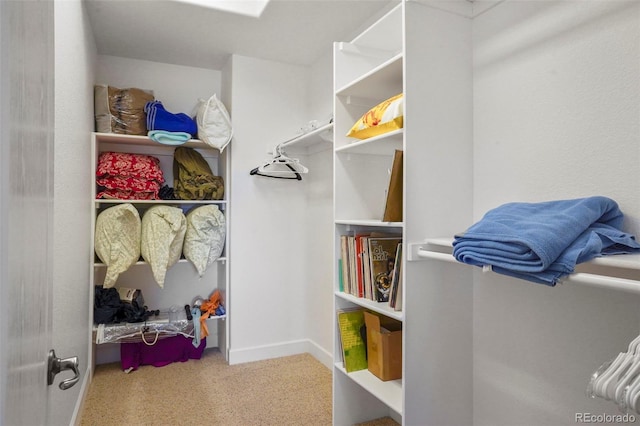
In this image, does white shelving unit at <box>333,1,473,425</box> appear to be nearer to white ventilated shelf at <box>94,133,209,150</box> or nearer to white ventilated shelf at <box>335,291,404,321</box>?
white ventilated shelf at <box>335,291,404,321</box>

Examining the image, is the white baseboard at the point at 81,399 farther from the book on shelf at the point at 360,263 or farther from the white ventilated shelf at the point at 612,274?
the white ventilated shelf at the point at 612,274

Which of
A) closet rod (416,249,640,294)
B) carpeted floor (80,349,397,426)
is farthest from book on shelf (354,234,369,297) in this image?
closet rod (416,249,640,294)

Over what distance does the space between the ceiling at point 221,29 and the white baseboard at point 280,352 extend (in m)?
2.27

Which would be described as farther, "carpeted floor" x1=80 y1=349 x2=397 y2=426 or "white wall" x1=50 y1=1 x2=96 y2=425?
"carpeted floor" x1=80 y1=349 x2=397 y2=426

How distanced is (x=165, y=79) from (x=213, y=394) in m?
2.41

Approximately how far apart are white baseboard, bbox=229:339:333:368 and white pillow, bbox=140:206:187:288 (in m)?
0.81

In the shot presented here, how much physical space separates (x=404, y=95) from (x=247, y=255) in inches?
75.8

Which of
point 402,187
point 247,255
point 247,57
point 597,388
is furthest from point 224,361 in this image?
point 597,388

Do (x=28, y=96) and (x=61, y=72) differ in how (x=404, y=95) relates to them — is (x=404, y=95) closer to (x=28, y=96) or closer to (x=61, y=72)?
(x=28, y=96)

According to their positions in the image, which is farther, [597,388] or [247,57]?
[247,57]

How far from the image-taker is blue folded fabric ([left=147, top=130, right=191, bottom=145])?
2.70 metres

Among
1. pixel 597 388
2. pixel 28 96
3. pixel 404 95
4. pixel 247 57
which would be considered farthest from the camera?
pixel 247 57

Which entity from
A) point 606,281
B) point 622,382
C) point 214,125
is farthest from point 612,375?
point 214,125

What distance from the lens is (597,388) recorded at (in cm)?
84
